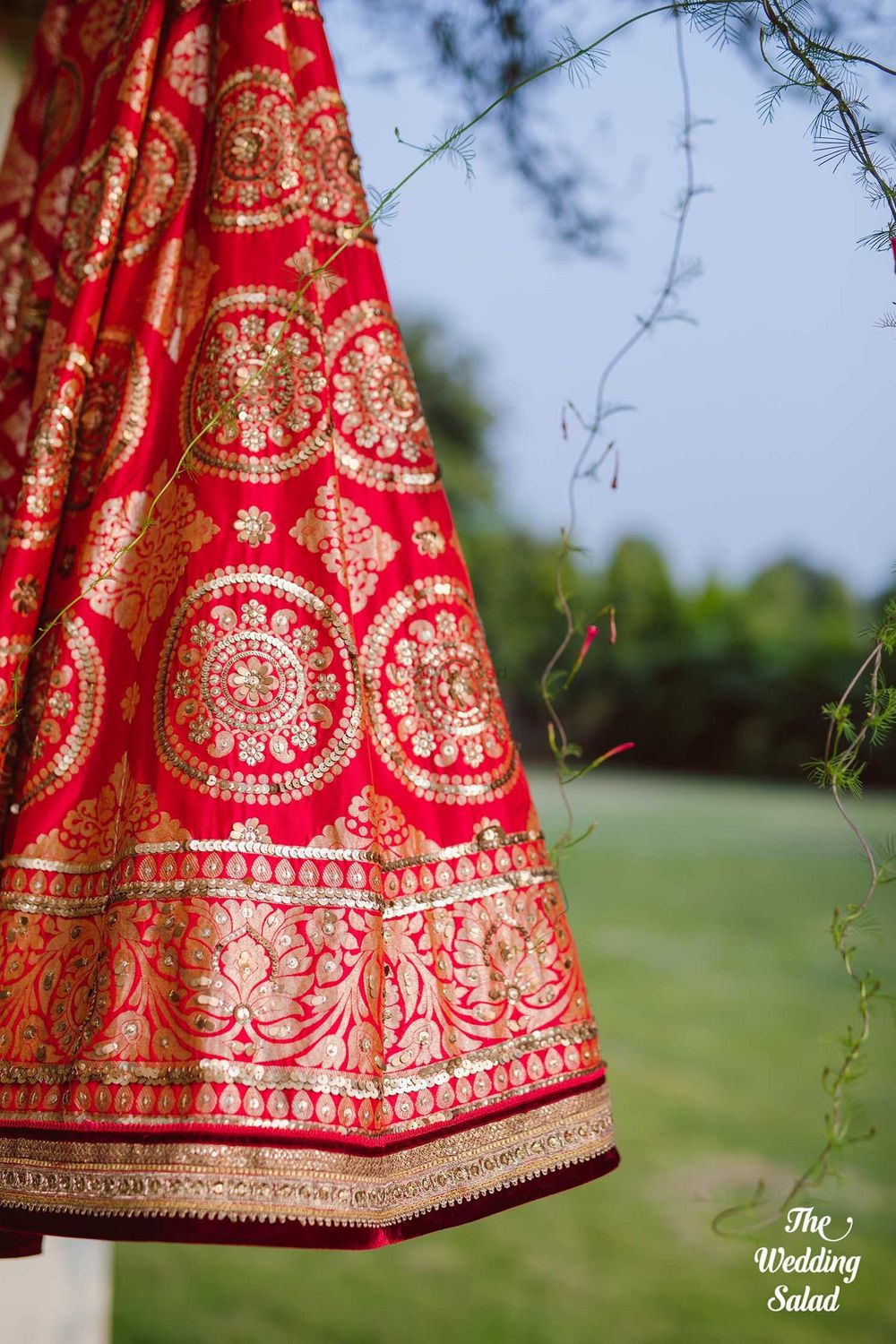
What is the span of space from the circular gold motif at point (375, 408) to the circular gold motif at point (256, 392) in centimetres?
2

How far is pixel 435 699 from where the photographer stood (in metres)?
0.57

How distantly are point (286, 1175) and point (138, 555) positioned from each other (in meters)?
0.35

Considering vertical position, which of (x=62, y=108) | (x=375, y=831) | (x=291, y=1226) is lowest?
(x=291, y=1226)

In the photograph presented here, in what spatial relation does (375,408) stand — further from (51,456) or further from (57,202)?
(57,202)

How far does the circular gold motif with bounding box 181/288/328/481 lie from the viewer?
0.56 metres

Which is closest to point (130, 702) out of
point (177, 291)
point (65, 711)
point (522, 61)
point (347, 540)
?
point (65, 711)

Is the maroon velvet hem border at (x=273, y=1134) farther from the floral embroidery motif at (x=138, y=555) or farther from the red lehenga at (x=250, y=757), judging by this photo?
the floral embroidery motif at (x=138, y=555)

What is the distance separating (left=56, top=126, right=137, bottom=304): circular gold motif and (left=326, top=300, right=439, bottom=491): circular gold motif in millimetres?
156

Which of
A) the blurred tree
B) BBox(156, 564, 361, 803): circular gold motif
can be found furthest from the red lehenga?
the blurred tree

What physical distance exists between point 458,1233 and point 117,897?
9.69ft

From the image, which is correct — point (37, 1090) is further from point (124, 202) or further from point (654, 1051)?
point (654, 1051)

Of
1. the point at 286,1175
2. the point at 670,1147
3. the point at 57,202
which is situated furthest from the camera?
the point at 670,1147

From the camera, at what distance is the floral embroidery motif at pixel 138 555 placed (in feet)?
1.86

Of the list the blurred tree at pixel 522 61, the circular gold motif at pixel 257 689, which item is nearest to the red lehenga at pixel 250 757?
the circular gold motif at pixel 257 689
